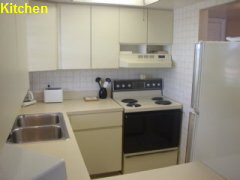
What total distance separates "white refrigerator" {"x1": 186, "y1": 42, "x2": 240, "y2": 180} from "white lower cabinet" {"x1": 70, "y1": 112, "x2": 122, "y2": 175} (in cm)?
99

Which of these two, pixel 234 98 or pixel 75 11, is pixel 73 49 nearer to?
pixel 75 11

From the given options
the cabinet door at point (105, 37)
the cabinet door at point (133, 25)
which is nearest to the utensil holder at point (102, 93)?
the cabinet door at point (105, 37)

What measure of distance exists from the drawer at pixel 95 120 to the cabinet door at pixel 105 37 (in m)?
0.60

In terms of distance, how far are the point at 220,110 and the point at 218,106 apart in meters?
0.03

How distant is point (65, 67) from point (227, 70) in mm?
1744

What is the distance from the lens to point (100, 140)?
269cm

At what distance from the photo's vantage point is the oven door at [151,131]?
107 inches

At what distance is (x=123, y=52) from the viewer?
2.90 metres

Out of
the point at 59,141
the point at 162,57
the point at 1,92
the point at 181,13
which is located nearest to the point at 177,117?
the point at 162,57

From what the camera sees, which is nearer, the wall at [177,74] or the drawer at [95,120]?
the drawer at [95,120]

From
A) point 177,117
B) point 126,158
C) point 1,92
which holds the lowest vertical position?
point 126,158

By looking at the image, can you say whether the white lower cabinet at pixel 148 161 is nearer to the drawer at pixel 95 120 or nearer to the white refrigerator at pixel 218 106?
the drawer at pixel 95 120

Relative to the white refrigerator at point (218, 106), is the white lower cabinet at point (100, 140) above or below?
below

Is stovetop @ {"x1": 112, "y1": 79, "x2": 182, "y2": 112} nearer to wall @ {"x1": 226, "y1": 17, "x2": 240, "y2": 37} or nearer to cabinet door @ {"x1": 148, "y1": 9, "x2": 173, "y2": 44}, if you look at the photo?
cabinet door @ {"x1": 148, "y1": 9, "x2": 173, "y2": 44}
